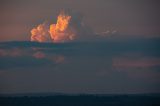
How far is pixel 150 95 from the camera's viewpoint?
98875 mm
